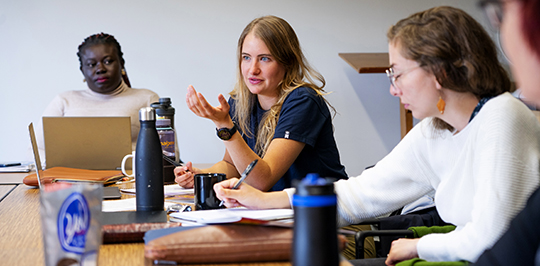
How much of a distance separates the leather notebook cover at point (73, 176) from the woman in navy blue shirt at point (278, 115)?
0.28m

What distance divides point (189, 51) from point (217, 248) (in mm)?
3535

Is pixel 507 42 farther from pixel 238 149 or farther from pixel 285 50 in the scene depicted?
pixel 285 50

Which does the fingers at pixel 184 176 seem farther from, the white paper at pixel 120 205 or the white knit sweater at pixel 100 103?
the white knit sweater at pixel 100 103

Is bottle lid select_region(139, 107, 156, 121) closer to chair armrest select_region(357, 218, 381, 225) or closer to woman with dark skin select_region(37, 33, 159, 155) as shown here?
chair armrest select_region(357, 218, 381, 225)

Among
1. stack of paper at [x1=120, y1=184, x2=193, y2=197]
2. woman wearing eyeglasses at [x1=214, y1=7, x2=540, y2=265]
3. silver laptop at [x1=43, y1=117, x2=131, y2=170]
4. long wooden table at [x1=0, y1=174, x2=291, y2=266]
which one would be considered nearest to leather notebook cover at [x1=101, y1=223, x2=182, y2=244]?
long wooden table at [x1=0, y1=174, x2=291, y2=266]

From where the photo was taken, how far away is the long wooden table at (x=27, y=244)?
0.73 metres

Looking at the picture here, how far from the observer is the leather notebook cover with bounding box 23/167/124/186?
1515 mm

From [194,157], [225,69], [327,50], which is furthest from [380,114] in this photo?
[194,157]

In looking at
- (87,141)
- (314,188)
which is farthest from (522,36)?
(87,141)

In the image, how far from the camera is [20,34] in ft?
12.9

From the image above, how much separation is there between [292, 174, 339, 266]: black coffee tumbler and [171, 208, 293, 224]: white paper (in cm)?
29

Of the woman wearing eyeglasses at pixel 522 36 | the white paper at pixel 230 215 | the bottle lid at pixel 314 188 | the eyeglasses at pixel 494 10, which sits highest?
the eyeglasses at pixel 494 10

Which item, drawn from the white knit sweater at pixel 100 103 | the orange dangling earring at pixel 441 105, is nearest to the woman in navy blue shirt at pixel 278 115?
the orange dangling earring at pixel 441 105

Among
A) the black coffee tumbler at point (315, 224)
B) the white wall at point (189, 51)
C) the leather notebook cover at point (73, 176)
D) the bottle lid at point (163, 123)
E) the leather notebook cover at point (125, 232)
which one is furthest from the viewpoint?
the white wall at point (189, 51)
